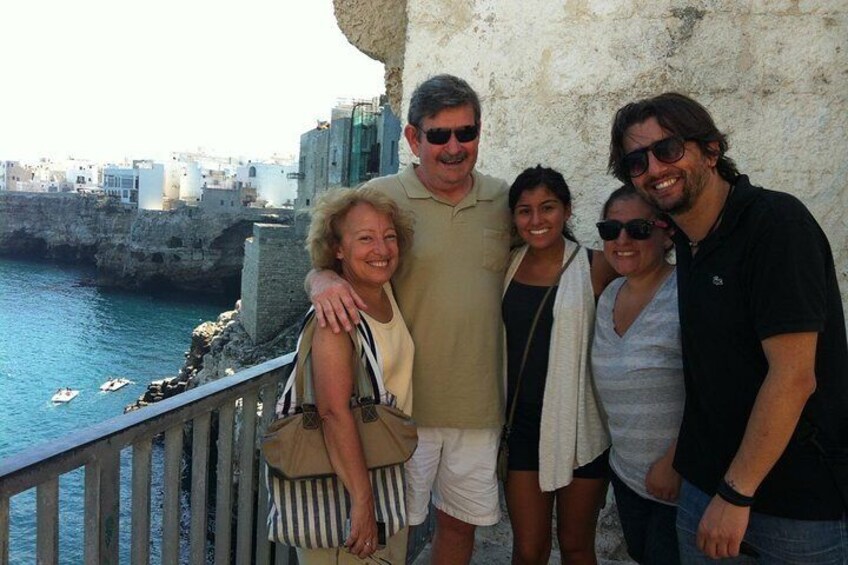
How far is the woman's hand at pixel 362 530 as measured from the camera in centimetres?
173

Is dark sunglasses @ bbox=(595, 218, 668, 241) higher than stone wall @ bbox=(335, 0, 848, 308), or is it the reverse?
stone wall @ bbox=(335, 0, 848, 308)

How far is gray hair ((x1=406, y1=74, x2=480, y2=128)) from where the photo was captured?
204 cm

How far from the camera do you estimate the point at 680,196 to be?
1539 millimetres

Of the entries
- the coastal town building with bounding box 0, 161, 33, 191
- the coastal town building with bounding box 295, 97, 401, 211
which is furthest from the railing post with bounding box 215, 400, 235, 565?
the coastal town building with bounding box 0, 161, 33, 191

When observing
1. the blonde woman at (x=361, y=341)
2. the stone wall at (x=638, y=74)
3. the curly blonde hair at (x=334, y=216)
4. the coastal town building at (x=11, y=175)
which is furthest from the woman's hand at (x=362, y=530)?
the coastal town building at (x=11, y=175)

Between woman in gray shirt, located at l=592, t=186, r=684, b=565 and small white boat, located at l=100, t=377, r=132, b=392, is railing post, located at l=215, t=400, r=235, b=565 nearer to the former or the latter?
woman in gray shirt, located at l=592, t=186, r=684, b=565

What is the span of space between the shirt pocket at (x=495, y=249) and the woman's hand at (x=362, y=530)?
0.82 metres

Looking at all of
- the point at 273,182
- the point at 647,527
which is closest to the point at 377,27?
the point at 647,527

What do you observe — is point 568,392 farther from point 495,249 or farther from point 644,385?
point 495,249

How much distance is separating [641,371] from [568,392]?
0.29 m

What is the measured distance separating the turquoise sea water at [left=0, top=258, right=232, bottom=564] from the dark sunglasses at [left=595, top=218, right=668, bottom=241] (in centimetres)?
1398

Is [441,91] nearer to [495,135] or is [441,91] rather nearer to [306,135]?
[495,135]

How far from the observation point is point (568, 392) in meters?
2.03

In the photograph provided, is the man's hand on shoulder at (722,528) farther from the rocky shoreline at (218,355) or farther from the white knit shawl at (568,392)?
the rocky shoreline at (218,355)
